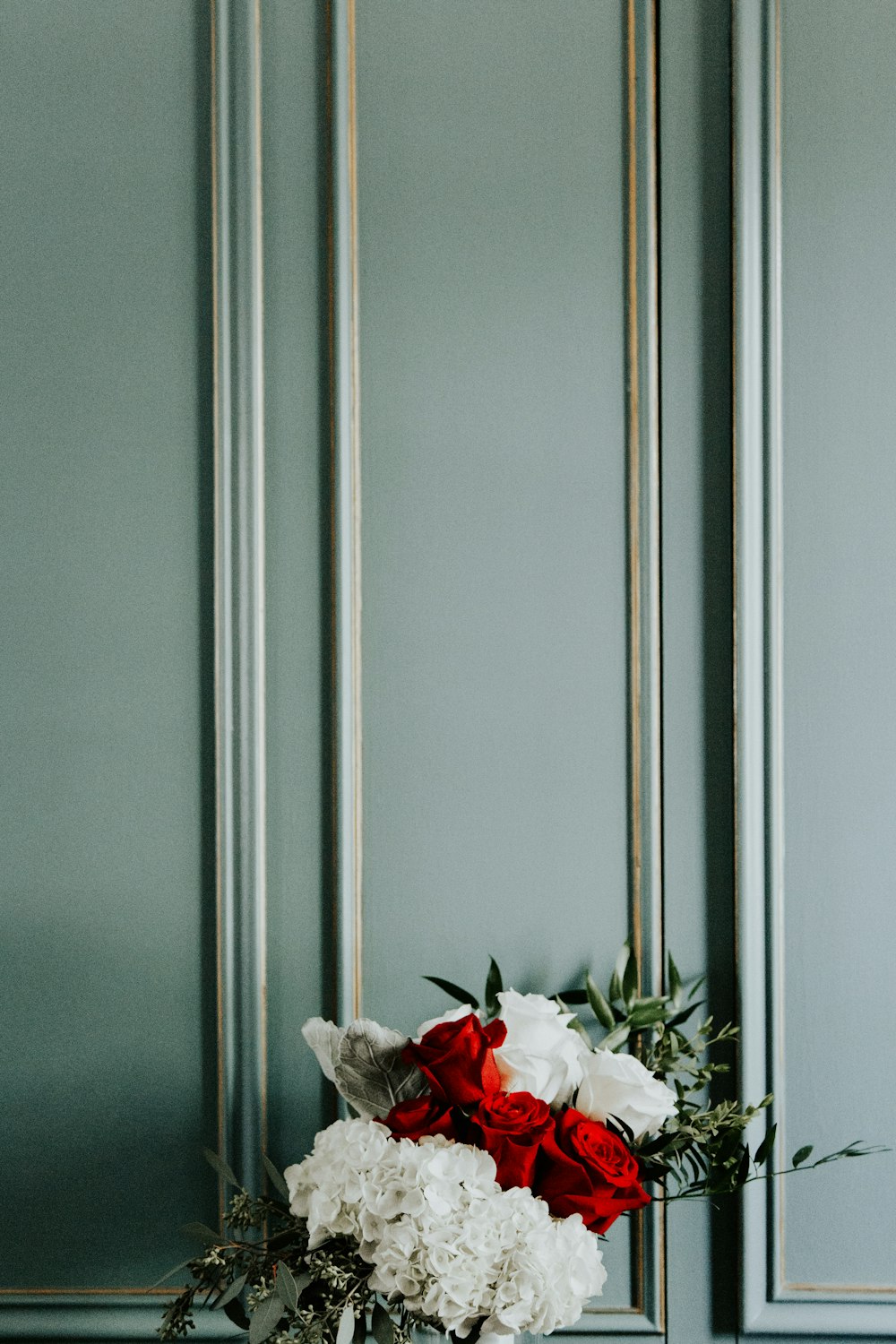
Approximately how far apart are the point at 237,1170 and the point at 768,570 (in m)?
0.85

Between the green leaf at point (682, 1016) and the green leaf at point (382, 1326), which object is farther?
the green leaf at point (682, 1016)

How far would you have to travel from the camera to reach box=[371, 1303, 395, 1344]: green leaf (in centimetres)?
78

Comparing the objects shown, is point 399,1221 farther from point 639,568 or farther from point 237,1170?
point 639,568

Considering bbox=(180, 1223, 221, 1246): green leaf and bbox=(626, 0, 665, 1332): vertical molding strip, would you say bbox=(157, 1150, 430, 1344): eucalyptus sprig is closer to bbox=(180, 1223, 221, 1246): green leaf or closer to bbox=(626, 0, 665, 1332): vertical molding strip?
bbox=(180, 1223, 221, 1246): green leaf

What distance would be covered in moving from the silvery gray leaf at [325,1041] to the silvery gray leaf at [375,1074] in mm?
17

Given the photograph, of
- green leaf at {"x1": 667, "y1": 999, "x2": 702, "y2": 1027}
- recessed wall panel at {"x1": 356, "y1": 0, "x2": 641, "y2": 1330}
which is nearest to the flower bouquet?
green leaf at {"x1": 667, "y1": 999, "x2": 702, "y2": 1027}

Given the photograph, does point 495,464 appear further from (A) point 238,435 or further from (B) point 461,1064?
(B) point 461,1064

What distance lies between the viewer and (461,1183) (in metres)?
0.81

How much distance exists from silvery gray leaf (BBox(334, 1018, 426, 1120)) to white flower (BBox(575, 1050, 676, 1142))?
16cm

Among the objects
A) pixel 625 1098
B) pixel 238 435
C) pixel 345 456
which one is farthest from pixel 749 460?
pixel 625 1098

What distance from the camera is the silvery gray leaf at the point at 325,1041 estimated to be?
91cm

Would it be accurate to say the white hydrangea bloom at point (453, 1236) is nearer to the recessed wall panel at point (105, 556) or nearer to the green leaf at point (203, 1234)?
the green leaf at point (203, 1234)

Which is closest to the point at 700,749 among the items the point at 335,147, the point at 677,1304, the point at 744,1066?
the point at 744,1066

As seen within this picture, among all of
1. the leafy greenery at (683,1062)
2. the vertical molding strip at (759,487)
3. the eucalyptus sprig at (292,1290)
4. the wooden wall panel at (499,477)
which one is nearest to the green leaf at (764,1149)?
the leafy greenery at (683,1062)
